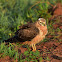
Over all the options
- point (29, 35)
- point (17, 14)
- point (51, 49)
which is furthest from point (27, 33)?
point (17, 14)

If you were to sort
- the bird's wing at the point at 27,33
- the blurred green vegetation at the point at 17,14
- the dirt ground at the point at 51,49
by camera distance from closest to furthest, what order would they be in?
the dirt ground at the point at 51,49 → the bird's wing at the point at 27,33 → the blurred green vegetation at the point at 17,14

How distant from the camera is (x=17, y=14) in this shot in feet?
26.9

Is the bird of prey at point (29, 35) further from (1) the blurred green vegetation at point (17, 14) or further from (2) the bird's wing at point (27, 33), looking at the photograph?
(1) the blurred green vegetation at point (17, 14)

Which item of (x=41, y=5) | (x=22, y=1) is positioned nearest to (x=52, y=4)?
(x=41, y=5)

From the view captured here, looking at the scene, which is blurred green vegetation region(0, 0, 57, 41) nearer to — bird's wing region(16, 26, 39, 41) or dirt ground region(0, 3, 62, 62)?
bird's wing region(16, 26, 39, 41)

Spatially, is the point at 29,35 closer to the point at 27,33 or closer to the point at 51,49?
the point at 27,33

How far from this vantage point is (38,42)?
5.50 meters

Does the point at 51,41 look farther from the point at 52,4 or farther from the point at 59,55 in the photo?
the point at 52,4

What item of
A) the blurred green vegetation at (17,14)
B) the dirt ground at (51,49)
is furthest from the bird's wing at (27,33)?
the blurred green vegetation at (17,14)

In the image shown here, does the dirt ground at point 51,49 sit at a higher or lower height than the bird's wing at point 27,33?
lower

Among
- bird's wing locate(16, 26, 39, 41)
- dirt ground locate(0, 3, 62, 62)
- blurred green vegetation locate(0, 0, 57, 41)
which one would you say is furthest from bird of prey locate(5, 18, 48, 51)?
blurred green vegetation locate(0, 0, 57, 41)

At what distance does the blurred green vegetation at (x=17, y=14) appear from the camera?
6652mm

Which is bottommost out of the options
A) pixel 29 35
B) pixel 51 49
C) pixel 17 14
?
pixel 51 49

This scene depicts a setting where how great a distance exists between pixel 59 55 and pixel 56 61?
0.31 meters
